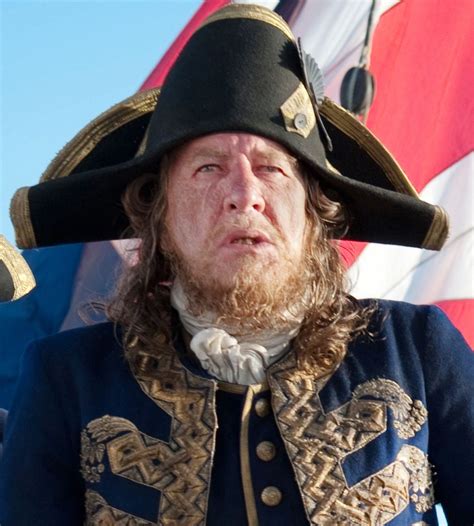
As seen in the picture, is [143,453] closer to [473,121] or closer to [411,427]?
[411,427]

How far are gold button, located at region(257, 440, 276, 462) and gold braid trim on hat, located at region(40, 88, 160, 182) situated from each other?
1072 mm

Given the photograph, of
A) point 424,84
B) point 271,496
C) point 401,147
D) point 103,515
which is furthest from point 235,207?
point 424,84

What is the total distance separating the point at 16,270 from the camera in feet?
18.5

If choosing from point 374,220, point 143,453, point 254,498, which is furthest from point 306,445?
point 374,220

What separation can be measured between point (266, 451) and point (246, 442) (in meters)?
0.07

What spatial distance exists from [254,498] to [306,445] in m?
0.20

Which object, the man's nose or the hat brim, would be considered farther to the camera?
the hat brim

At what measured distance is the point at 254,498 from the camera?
384 cm

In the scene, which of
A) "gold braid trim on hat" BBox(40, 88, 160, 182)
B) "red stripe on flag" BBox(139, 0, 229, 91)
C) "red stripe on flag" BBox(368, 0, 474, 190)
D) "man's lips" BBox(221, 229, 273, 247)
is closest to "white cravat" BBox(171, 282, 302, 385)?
"man's lips" BBox(221, 229, 273, 247)

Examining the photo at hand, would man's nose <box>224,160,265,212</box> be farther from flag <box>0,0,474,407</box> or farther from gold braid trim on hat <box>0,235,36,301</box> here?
flag <box>0,0,474,407</box>

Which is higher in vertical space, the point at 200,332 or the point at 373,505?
the point at 200,332

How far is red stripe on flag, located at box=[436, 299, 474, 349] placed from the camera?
687 centimetres

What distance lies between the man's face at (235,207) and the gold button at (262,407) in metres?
0.34

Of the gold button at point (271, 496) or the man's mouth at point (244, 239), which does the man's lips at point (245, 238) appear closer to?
the man's mouth at point (244, 239)
